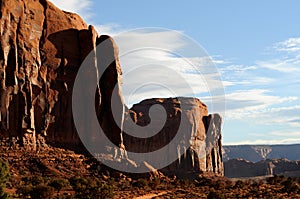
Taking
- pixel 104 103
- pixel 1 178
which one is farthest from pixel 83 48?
pixel 1 178

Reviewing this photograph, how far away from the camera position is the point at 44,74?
183ft

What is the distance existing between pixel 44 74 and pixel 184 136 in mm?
55540

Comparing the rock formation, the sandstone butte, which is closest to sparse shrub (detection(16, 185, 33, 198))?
the sandstone butte

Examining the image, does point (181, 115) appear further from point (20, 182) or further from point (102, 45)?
point (20, 182)

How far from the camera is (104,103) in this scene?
61656mm

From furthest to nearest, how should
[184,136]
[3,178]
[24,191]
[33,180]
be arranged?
[184,136] < [33,180] < [24,191] < [3,178]

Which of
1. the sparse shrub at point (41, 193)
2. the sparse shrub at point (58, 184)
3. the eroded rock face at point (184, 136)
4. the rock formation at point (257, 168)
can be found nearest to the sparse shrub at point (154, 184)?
the sparse shrub at point (58, 184)

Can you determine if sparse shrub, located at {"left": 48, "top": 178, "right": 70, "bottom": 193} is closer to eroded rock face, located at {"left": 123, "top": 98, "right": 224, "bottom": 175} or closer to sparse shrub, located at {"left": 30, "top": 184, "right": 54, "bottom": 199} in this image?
sparse shrub, located at {"left": 30, "top": 184, "right": 54, "bottom": 199}

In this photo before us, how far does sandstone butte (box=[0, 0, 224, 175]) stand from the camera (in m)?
51.6

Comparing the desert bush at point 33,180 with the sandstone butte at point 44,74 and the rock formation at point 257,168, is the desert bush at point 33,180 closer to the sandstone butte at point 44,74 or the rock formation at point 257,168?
the sandstone butte at point 44,74

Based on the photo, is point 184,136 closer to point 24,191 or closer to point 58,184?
point 58,184

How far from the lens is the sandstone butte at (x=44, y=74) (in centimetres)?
5159

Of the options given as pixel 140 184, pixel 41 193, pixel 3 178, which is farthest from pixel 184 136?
pixel 3 178

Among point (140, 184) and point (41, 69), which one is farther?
point (41, 69)
